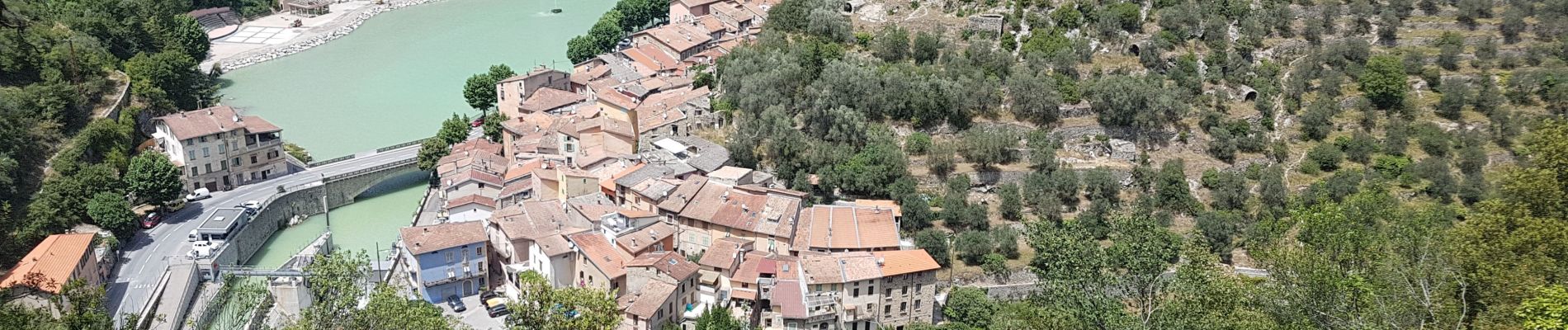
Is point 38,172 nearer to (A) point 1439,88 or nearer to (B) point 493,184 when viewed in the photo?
(B) point 493,184

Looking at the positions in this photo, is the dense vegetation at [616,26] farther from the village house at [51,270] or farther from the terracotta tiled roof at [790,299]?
the terracotta tiled roof at [790,299]

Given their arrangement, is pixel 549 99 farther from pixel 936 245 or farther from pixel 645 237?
pixel 936 245


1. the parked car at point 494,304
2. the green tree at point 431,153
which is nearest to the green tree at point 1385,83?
the parked car at point 494,304

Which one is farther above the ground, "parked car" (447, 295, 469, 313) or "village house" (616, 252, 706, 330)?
"village house" (616, 252, 706, 330)

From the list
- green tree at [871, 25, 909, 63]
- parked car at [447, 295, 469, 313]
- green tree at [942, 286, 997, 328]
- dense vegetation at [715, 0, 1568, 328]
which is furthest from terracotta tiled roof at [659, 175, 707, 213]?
green tree at [871, 25, 909, 63]

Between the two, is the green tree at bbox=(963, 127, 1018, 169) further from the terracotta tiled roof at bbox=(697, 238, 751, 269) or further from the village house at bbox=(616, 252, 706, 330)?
the village house at bbox=(616, 252, 706, 330)

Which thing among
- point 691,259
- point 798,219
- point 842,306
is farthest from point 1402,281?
point 691,259
